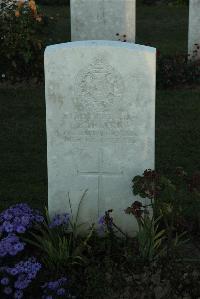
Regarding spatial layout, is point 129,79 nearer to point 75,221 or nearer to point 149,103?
point 149,103

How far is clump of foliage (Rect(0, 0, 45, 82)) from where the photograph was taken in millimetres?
9539

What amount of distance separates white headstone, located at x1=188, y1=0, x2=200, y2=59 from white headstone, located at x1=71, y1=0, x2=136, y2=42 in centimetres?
81

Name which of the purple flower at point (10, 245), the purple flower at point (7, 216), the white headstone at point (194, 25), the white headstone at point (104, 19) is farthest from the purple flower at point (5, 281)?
the white headstone at point (194, 25)

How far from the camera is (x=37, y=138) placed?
7582 mm

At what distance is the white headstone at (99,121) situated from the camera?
4555 millimetres

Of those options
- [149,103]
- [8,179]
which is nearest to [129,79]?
[149,103]

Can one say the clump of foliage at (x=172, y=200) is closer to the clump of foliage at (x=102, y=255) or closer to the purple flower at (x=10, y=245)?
the clump of foliage at (x=102, y=255)

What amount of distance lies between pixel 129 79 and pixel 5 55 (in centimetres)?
524

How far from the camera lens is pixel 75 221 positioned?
4.84 meters

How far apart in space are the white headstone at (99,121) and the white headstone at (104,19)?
5.43m

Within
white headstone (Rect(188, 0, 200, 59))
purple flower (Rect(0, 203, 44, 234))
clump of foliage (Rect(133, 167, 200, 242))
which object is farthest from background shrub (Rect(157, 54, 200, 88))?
purple flower (Rect(0, 203, 44, 234))

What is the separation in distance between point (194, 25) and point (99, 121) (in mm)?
5566

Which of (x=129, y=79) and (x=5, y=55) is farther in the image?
(x=5, y=55)

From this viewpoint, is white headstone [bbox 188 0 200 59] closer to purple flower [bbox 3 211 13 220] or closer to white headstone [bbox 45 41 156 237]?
white headstone [bbox 45 41 156 237]
